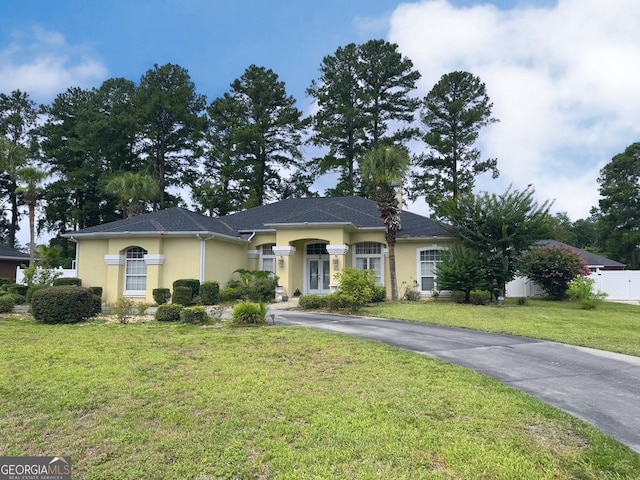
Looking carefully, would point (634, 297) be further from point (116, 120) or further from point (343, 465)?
point (116, 120)

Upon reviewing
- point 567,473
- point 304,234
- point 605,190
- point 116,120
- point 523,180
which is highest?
point 116,120

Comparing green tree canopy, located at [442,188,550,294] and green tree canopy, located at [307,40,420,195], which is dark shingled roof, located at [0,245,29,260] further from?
green tree canopy, located at [442,188,550,294]

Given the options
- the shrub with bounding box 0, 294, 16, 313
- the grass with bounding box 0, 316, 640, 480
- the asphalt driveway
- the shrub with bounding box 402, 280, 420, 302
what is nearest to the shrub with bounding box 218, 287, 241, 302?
the asphalt driveway

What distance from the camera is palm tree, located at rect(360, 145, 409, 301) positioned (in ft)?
62.5

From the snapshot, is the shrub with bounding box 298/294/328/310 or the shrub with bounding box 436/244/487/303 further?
the shrub with bounding box 436/244/487/303

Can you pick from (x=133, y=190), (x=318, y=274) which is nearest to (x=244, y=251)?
(x=318, y=274)

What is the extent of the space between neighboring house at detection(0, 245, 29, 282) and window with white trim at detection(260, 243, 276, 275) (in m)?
22.7

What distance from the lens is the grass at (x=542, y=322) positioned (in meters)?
10.2

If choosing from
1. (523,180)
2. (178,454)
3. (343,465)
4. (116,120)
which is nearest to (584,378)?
(343,465)

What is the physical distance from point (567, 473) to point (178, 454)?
11.4 ft

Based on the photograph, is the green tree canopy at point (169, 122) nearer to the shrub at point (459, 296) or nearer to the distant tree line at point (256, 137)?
the distant tree line at point (256, 137)

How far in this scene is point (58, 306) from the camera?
12719mm

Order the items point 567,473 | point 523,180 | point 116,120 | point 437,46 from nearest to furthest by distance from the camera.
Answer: point 567,473 < point 437,46 < point 523,180 < point 116,120

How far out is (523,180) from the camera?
2014 centimetres
